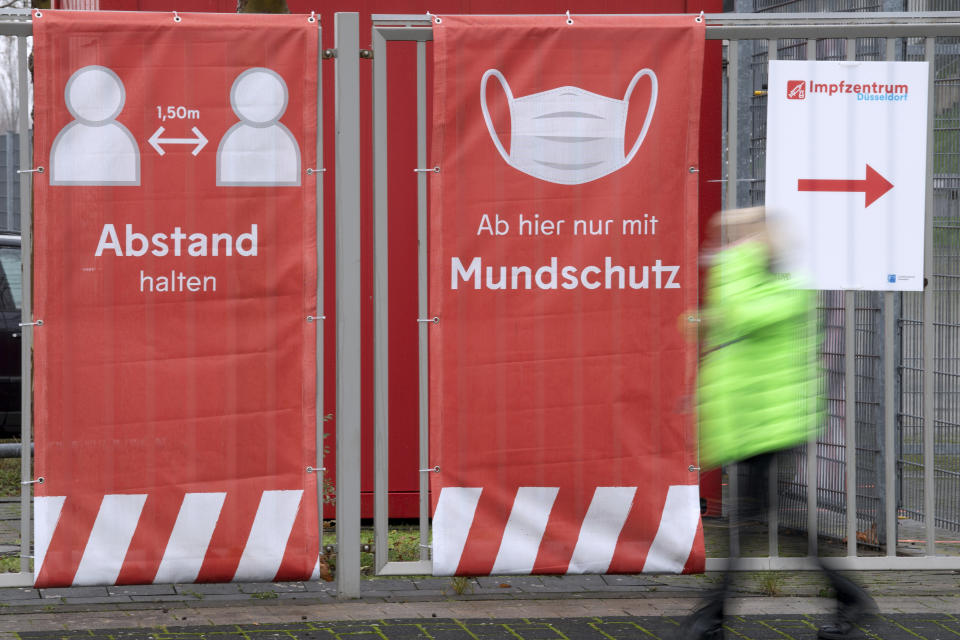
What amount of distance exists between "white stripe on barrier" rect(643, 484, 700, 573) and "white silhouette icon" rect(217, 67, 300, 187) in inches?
91.4

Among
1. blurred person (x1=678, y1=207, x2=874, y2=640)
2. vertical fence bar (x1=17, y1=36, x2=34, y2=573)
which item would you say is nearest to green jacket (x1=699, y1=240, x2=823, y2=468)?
blurred person (x1=678, y1=207, x2=874, y2=640)

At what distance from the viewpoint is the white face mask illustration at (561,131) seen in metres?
6.60

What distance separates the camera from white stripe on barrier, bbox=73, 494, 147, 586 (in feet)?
21.2

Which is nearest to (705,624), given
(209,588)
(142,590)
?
(209,588)

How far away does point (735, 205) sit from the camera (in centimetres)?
687

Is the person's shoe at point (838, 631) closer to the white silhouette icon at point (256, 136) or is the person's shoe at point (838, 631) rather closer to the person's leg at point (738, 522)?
the person's leg at point (738, 522)

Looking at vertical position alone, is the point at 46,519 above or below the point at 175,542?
above

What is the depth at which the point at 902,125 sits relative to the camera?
22.7ft

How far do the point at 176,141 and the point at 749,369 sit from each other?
2.71 metres

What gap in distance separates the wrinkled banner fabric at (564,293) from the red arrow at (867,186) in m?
0.68

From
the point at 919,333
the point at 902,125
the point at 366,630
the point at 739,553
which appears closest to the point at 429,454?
the point at 366,630

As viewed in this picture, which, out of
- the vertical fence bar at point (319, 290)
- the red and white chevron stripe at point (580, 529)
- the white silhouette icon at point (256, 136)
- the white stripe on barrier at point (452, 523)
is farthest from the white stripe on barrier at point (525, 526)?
the white silhouette icon at point (256, 136)

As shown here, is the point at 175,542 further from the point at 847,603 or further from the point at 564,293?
the point at 847,603

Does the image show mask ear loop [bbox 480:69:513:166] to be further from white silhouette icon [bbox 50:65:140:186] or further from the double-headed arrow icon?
white silhouette icon [bbox 50:65:140:186]
